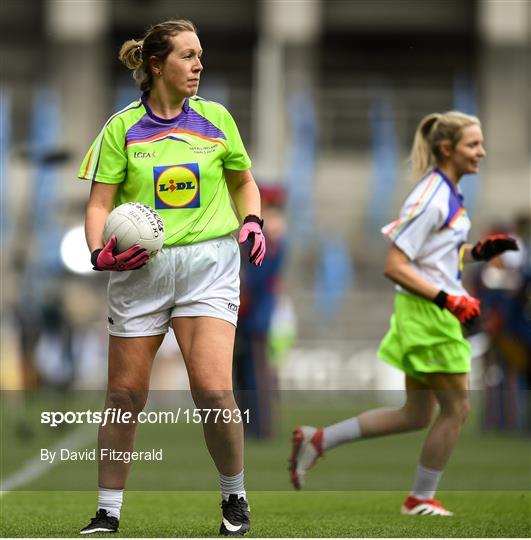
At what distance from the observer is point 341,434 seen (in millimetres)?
7746

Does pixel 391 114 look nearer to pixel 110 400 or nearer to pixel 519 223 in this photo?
pixel 519 223

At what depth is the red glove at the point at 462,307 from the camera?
23.4ft

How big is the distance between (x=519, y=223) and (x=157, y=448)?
7542mm

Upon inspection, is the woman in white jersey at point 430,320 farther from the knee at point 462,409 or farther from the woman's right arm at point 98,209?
the woman's right arm at point 98,209

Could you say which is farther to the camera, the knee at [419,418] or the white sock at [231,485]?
the knee at [419,418]

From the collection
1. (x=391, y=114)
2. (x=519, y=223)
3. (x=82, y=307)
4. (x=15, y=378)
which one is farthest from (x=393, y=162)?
(x=519, y=223)

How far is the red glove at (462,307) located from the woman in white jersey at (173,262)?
1.25 metres

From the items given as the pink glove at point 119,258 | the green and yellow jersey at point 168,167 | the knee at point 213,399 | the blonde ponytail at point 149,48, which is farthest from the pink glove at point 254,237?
the blonde ponytail at point 149,48

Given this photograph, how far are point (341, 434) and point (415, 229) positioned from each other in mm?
1116

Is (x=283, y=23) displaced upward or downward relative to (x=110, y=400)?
upward

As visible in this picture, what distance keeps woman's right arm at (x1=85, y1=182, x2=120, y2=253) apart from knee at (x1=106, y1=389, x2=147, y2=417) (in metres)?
0.60

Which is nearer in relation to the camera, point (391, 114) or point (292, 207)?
point (292, 207)

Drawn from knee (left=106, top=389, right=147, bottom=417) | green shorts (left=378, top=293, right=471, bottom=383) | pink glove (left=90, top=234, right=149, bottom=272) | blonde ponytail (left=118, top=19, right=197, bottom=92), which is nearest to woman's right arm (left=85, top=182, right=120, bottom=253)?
pink glove (left=90, top=234, right=149, bottom=272)

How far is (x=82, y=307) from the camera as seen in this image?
89.7ft
